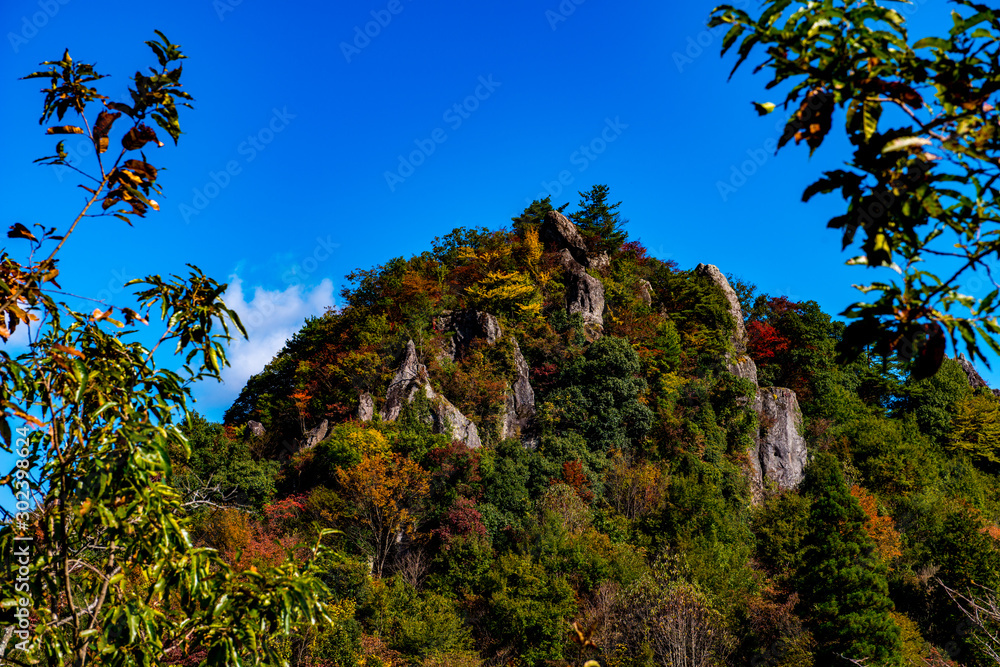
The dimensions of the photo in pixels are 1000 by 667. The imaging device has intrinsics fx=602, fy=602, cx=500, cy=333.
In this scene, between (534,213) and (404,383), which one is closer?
(404,383)

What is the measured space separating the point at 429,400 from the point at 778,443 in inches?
581

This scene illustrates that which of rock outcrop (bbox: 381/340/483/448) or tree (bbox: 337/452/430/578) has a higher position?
rock outcrop (bbox: 381/340/483/448)

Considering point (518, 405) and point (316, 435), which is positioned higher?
point (518, 405)

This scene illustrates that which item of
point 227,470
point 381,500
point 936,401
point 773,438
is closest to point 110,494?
point 381,500

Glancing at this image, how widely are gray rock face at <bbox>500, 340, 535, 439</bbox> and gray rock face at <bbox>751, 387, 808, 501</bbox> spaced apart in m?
9.41

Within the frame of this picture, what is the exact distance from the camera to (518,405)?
2239 centimetres

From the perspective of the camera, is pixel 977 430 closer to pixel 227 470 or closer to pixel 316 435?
pixel 316 435

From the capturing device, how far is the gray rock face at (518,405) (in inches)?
864

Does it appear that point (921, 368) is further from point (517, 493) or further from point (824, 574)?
point (517, 493)

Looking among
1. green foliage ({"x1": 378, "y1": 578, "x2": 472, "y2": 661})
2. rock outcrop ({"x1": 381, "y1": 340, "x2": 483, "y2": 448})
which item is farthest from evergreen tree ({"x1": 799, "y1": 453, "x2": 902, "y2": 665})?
rock outcrop ({"x1": 381, "y1": 340, "x2": 483, "y2": 448})

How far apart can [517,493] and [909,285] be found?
1765 cm

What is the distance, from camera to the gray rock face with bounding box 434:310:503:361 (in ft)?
77.3

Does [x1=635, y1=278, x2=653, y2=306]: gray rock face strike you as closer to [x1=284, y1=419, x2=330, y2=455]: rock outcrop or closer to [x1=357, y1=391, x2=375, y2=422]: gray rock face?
[x1=357, y1=391, x2=375, y2=422]: gray rock face

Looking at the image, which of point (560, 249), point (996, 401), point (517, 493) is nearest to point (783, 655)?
point (517, 493)
